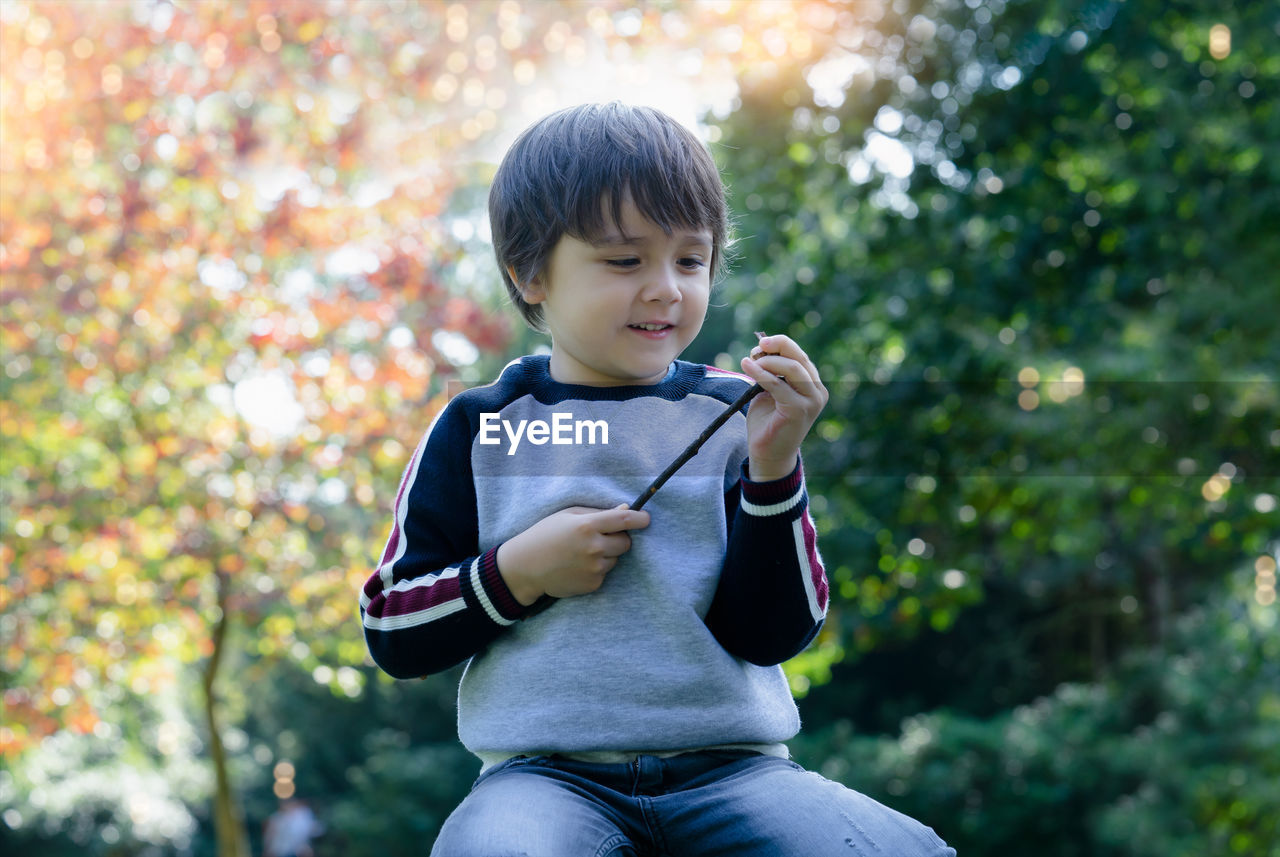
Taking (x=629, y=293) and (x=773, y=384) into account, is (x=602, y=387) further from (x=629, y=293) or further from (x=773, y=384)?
(x=773, y=384)

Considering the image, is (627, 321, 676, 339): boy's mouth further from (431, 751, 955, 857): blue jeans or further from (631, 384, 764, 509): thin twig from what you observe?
(431, 751, 955, 857): blue jeans

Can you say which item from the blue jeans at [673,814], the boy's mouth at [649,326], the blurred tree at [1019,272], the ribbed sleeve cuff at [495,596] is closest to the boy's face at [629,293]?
the boy's mouth at [649,326]

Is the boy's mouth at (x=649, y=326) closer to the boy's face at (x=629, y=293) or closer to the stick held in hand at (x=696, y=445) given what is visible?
the boy's face at (x=629, y=293)

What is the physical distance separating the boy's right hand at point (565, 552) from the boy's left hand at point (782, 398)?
5.5 inches

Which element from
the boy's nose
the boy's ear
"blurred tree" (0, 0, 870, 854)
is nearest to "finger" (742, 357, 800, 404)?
the boy's nose

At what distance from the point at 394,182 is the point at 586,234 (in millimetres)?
4719

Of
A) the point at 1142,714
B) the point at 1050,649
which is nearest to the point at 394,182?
the point at 1142,714

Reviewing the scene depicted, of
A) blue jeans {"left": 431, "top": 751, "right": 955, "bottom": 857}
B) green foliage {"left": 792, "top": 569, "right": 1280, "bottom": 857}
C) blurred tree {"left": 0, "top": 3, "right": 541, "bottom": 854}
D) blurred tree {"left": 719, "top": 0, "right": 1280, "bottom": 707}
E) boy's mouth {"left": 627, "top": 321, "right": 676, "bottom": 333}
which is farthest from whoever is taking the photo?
green foliage {"left": 792, "top": 569, "right": 1280, "bottom": 857}

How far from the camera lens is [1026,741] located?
8070mm

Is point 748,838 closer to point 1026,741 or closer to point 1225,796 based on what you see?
point 1225,796

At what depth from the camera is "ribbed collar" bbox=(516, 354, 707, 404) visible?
123 centimetres

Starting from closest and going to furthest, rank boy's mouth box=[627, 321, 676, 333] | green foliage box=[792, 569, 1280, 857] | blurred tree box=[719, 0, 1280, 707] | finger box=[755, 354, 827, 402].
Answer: finger box=[755, 354, 827, 402] → boy's mouth box=[627, 321, 676, 333] → blurred tree box=[719, 0, 1280, 707] → green foliage box=[792, 569, 1280, 857]

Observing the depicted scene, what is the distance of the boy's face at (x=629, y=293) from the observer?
1.14 metres

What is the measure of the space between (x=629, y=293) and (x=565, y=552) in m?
0.27
